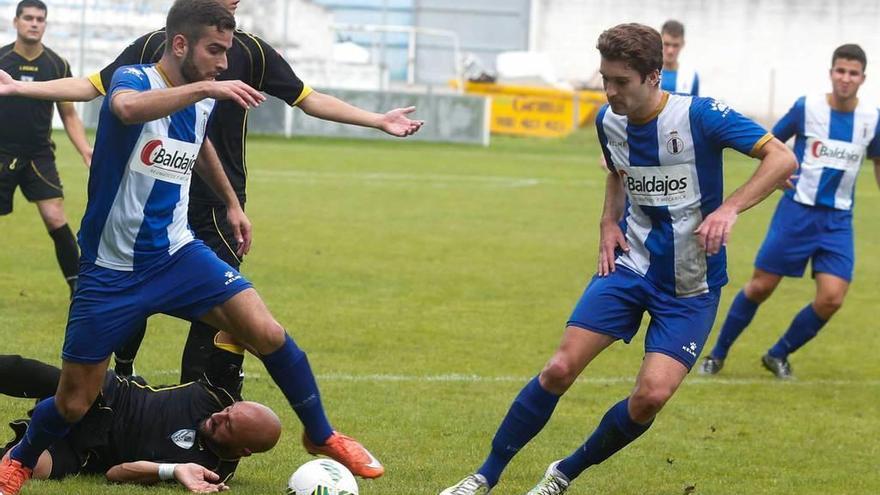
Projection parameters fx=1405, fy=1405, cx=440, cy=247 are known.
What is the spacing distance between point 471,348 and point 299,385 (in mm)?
4452

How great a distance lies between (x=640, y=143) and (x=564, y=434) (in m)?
2.26

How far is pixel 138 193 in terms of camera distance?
5.73 metres

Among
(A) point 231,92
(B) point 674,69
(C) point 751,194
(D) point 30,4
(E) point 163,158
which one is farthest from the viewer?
(B) point 674,69

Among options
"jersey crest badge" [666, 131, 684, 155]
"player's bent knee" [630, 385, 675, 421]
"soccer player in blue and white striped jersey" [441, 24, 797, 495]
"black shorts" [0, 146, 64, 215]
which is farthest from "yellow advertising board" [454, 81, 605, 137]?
"player's bent knee" [630, 385, 675, 421]

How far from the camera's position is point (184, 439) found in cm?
639

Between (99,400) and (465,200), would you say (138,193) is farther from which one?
(465,200)

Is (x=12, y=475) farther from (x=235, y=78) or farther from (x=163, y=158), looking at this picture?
(x=235, y=78)

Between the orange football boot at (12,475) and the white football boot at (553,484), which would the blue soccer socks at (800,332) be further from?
the orange football boot at (12,475)

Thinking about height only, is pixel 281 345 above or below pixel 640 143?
below

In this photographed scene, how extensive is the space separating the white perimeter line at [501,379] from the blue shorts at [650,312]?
9.81 feet

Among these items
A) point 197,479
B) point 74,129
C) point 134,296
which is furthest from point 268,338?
point 74,129

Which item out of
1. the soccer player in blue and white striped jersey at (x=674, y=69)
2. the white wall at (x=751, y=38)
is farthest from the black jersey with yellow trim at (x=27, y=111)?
the white wall at (x=751, y=38)

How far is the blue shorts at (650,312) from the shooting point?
6156 millimetres

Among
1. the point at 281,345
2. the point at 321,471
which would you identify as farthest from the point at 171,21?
the point at 321,471
